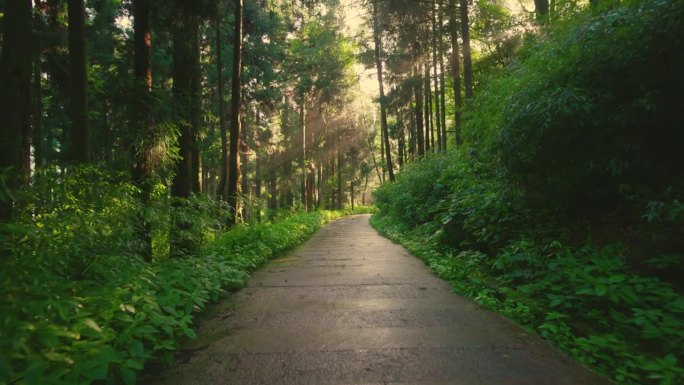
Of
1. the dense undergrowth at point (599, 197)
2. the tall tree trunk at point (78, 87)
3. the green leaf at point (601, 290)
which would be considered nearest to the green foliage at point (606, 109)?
the dense undergrowth at point (599, 197)

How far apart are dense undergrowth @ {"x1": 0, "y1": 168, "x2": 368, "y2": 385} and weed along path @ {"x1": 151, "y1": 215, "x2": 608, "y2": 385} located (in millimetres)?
338

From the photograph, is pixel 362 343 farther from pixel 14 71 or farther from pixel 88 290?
pixel 14 71

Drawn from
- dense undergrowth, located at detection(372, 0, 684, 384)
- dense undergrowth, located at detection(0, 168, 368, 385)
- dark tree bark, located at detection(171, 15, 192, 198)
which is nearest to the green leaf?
dense undergrowth, located at detection(372, 0, 684, 384)

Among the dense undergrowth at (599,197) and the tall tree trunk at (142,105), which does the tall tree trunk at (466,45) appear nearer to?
the dense undergrowth at (599,197)

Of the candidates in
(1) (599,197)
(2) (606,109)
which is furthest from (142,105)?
(1) (599,197)

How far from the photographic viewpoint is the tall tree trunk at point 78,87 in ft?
20.0

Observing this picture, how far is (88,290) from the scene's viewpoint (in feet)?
10.2

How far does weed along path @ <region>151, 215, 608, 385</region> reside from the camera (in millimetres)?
2818

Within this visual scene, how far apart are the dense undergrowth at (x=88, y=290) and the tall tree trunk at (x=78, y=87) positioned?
835 millimetres

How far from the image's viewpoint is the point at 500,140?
5.32 m

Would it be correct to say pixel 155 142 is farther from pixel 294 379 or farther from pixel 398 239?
pixel 398 239

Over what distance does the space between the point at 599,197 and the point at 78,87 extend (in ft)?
27.4

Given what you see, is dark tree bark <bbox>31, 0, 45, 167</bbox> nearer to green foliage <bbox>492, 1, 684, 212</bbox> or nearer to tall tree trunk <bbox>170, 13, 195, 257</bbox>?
tall tree trunk <bbox>170, 13, 195, 257</bbox>

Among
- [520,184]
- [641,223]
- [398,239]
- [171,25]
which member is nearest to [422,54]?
[398,239]
